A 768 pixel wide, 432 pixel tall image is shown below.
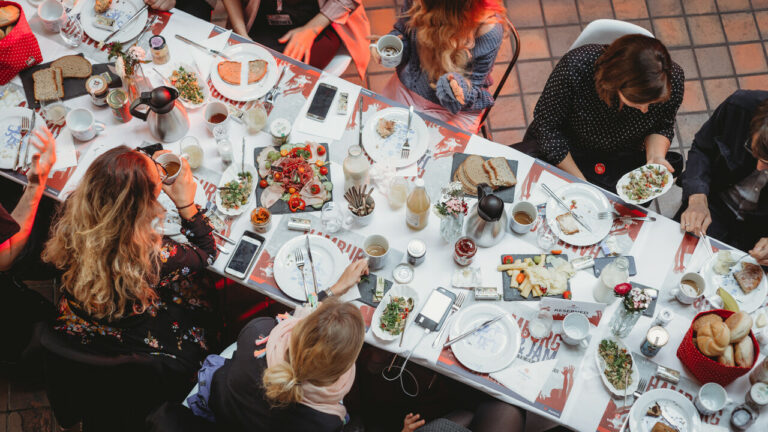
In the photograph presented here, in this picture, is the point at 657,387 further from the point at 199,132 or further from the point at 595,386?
the point at 199,132

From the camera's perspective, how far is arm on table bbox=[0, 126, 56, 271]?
248cm

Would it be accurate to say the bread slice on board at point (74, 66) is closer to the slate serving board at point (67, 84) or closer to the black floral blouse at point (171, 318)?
the slate serving board at point (67, 84)

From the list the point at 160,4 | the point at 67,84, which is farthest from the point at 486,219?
the point at 67,84

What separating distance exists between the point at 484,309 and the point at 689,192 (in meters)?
1.27

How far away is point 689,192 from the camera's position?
109 inches

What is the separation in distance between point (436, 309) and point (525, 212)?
606 millimetres

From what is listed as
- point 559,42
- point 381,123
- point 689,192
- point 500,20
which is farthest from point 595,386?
point 559,42

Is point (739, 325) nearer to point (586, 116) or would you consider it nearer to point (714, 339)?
point (714, 339)

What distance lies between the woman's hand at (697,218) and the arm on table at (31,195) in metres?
2.89

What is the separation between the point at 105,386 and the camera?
224cm

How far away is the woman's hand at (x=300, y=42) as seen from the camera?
127 inches

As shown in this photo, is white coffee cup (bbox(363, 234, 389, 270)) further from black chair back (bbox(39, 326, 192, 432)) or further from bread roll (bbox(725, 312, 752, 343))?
bread roll (bbox(725, 312, 752, 343))

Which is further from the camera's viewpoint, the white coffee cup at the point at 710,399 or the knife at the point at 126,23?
the knife at the point at 126,23

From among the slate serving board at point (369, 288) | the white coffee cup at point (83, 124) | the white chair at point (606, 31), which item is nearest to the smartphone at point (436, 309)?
the slate serving board at point (369, 288)
